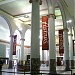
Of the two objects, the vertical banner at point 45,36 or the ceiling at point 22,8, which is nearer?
the vertical banner at point 45,36

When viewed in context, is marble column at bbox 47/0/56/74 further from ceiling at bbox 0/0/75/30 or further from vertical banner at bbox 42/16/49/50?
ceiling at bbox 0/0/75/30

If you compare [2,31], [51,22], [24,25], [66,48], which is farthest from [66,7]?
[2,31]

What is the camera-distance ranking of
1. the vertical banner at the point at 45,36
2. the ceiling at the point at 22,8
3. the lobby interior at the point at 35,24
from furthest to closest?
the ceiling at the point at 22,8 < the vertical banner at the point at 45,36 < the lobby interior at the point at 35,24

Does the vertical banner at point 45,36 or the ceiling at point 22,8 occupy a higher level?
the ceiling at point 22,8

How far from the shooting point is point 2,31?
2762 centimetres

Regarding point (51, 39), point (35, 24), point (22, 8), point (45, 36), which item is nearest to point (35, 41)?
point (35, 24)

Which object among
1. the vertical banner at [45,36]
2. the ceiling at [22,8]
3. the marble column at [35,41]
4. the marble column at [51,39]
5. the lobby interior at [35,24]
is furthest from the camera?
the ceiling at [22,8]

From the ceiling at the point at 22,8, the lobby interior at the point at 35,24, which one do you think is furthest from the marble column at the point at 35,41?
the ceiling at the point at 22,8

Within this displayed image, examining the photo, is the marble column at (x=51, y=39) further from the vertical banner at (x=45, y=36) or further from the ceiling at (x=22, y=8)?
the ceiling at (x=22, y=8)

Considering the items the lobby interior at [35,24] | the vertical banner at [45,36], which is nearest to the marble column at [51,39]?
the lobby interior at [35,24]

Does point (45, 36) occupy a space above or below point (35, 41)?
above

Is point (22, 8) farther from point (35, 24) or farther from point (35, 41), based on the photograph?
point (35, 41)

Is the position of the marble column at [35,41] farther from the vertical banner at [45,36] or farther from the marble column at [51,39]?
the vertical banner at [45,36]

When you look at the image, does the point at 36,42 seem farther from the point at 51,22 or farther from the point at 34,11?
the point at 51,22
